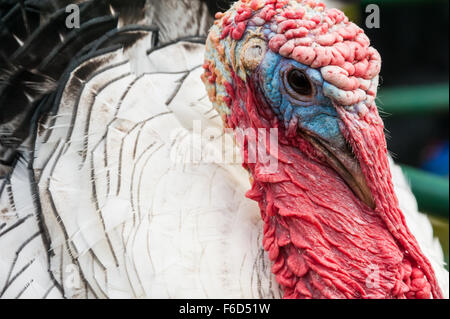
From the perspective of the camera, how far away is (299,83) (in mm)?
1198

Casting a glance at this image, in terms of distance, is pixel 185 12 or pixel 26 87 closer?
pixel 26 87

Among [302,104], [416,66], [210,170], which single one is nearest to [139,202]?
[210,170]

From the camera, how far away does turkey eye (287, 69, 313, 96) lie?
1189 mm

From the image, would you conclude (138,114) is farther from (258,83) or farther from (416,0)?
(416,0)

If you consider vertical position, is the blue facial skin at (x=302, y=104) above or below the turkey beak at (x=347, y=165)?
above

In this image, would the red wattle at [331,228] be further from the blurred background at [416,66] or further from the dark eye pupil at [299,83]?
the blurred background at [416,66]

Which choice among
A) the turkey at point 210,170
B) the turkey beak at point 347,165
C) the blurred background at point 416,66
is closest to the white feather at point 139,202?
the turkey at point 210,170

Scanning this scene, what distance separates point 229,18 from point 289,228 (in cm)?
44

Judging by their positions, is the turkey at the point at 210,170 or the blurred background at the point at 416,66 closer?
the turkey at the point at 210,170

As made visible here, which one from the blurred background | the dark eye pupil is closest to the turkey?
the dark eye pupil

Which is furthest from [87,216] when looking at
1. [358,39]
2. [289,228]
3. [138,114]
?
[358,39]

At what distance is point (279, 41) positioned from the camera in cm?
117

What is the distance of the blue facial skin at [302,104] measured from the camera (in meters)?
1.18

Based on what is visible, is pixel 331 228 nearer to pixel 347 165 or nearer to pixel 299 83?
pixel 347 165
